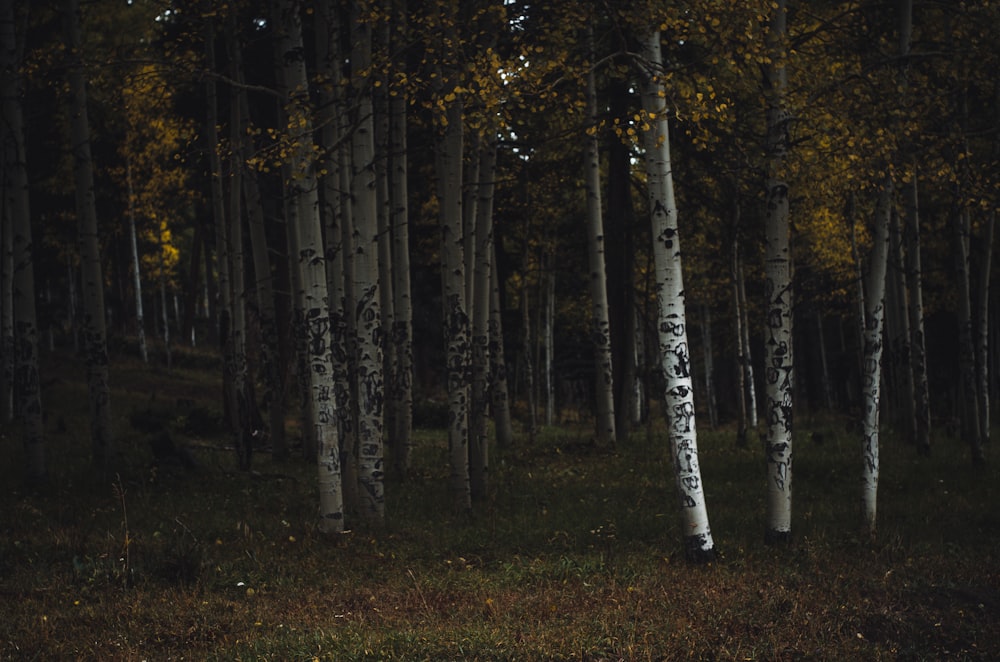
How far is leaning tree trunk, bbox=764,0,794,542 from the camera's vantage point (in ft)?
33.3

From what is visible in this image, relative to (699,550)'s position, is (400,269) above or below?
above

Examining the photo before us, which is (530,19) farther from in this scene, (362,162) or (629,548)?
(629,548)

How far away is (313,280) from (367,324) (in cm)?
106

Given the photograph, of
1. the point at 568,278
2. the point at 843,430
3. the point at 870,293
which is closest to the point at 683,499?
the point at 870,293

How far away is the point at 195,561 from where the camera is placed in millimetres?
8859

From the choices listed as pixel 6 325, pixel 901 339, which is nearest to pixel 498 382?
pixel 901 339

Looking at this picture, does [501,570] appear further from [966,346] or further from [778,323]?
[966,346]

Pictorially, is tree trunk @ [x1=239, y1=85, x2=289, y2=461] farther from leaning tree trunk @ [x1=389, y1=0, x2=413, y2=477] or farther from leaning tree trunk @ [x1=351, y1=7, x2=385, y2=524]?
leaning tree trunk @ [x1=351, y1=7, x2=385, y2=524]

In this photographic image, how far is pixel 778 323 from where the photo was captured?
1016 cm

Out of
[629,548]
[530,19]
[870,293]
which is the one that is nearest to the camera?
[629,548]

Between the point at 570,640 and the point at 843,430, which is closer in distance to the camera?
the point at 570,640

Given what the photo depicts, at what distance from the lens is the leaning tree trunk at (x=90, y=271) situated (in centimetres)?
1380

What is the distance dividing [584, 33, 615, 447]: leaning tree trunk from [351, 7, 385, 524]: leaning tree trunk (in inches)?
258

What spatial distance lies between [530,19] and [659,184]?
217 inches
